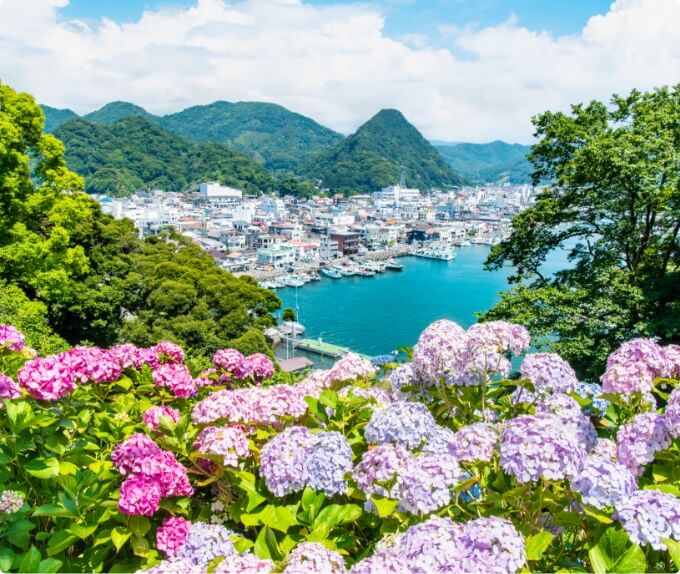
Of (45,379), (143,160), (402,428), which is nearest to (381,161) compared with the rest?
(143,160)

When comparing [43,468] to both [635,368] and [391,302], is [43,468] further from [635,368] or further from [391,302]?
[391,302]

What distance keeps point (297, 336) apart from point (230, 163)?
224 feet

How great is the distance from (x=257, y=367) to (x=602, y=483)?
1475 millimetres

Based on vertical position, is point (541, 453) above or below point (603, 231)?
below

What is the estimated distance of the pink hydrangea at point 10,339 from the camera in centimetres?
194

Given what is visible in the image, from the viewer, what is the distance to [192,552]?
1.11m

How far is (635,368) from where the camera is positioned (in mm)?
1559

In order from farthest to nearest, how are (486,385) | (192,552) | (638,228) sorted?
(638,228), (486,385), (192,552)

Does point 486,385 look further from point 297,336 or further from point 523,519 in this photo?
point 297,336

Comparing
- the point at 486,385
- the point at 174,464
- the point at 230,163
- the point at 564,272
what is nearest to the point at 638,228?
the point at 564,272

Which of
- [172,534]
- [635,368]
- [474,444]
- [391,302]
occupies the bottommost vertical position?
Result: [391,302]

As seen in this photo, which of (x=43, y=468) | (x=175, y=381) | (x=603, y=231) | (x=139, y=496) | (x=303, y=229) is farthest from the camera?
(x=303, y=229)

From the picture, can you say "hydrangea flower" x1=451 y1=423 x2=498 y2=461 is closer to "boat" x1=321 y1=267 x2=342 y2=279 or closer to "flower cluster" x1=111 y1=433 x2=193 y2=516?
"flower cluster" x1=111 y1=433 x2=193 y2=516

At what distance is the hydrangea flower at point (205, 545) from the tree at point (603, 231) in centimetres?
462
